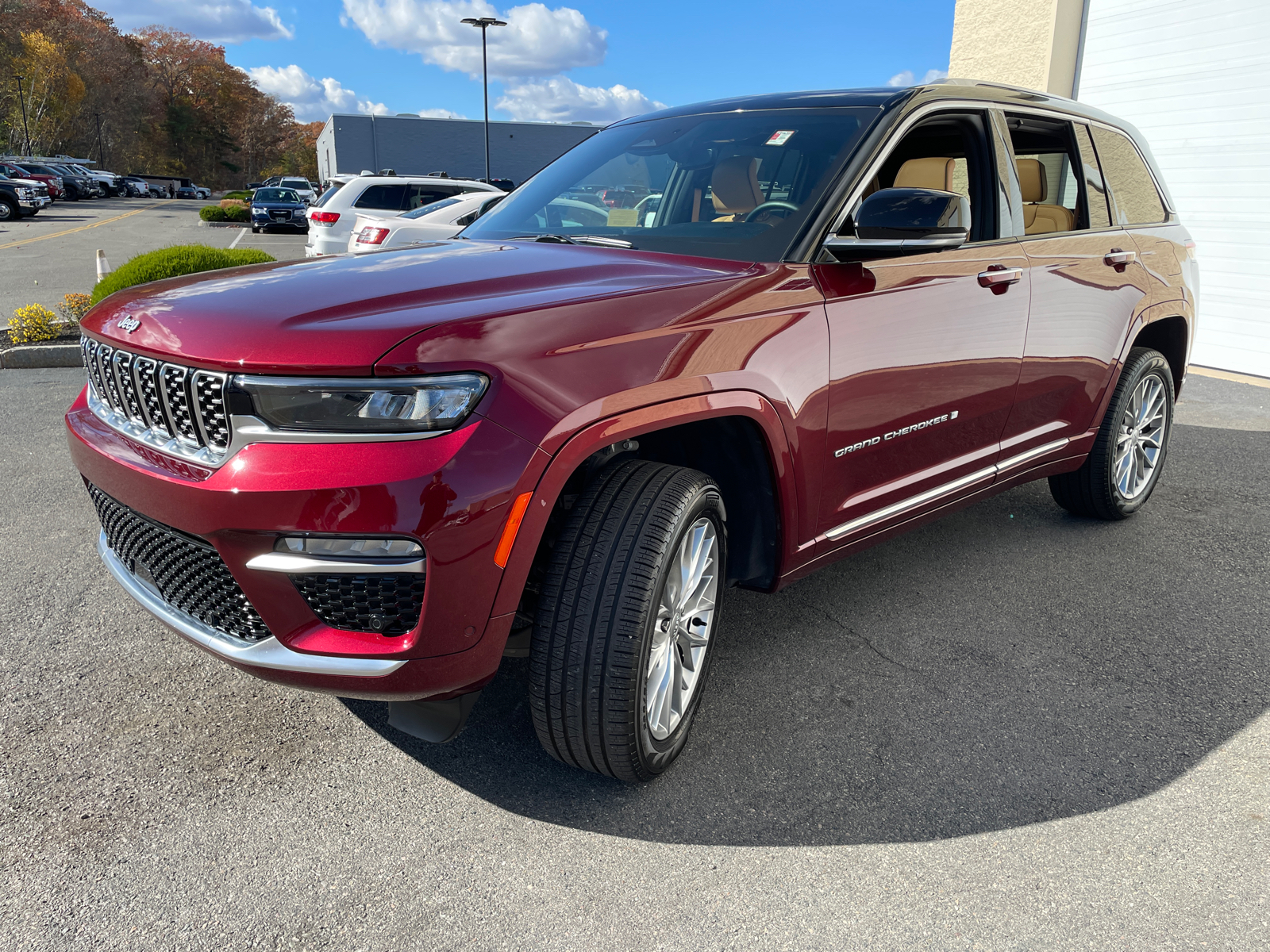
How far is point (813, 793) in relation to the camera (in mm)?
2432

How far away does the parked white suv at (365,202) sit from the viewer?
1347 centimetres

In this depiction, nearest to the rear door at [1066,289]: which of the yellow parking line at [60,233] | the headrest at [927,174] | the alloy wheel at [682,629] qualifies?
the headrest at [927,174]

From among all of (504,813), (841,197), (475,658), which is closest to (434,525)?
(475,658)

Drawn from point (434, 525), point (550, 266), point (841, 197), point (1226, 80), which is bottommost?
point (434, 525)

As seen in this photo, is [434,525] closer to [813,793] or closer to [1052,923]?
[813,793]

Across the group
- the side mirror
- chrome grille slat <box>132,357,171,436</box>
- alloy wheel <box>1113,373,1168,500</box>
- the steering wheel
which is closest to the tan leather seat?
alloy wheel <box>1113,373,1168,500</box>

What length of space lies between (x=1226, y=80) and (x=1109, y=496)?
7.29 metres

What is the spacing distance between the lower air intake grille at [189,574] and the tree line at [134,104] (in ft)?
263

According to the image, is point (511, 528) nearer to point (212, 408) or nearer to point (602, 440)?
→ point (602, 440)

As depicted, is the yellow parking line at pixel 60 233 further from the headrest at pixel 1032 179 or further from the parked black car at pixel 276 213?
the headrest at pixel 1032 179

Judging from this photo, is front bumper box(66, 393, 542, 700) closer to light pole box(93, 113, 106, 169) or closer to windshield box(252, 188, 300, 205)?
windshield box(252, 188, 300, 205)

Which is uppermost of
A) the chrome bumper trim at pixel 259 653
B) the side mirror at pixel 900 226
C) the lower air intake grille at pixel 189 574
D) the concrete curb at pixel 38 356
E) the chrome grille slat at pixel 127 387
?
the side mirror at pixel 900 226

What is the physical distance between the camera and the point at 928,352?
115 inches

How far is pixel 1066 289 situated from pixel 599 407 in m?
2.37
